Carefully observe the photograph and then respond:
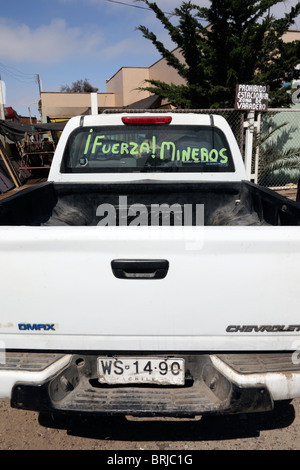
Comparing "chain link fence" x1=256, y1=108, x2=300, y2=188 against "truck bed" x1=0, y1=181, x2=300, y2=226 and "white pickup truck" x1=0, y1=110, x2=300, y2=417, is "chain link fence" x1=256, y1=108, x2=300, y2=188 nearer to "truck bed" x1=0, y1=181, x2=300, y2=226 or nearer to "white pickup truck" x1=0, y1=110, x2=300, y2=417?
"truck bed" x1=0, y1=181, x2=300, y2=226

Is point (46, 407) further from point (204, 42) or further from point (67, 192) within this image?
point (204, 42)

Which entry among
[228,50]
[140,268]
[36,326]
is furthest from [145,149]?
[228,50]

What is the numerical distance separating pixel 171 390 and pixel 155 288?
2.00ft

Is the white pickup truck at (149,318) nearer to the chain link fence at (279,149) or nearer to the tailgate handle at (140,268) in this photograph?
the tailgate handle at (140,268)

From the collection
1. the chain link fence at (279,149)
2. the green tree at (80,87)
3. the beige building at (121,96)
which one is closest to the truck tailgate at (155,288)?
the chain link fence at (279,149)

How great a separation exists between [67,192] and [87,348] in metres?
1.84

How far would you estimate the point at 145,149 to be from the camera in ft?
11.5

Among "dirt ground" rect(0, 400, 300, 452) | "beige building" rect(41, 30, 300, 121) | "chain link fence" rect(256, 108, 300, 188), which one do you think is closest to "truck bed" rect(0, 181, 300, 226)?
"dirt ground" rect(0, 400, 300, 452)

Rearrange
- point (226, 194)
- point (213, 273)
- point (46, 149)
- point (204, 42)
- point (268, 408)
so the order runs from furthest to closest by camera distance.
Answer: point (46, 149) < point (204, 42) < point (226, 194) < point (268, 408) < point (213, 273)

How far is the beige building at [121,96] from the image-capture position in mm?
23828

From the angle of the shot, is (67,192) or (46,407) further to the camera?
(67,192)

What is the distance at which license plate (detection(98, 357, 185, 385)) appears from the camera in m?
1.92

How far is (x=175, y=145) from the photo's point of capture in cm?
354
